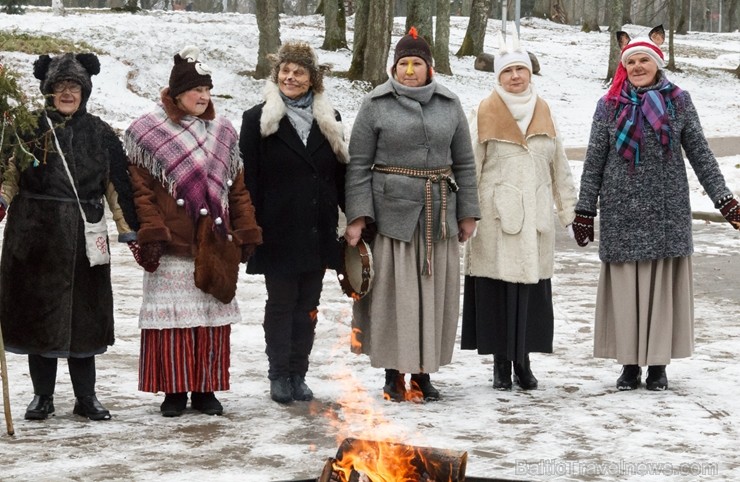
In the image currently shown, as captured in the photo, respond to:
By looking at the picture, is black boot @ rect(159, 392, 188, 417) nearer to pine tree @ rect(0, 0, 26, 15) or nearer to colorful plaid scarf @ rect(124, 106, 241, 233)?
colorful plaid scarf @ rect(124, 106, 241, 233)

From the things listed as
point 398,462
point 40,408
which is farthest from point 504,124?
point 398,462

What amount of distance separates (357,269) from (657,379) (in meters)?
1.85

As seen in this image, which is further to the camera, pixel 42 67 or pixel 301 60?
pixel 301 60

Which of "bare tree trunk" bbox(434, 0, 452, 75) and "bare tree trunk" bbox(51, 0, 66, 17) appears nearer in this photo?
"bare tree trunk" bbox(434, 0, 452, 75)

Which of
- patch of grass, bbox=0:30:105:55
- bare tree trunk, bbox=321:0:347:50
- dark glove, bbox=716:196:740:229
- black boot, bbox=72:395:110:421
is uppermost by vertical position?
bare tree trunk, bbox=321:0:347:50

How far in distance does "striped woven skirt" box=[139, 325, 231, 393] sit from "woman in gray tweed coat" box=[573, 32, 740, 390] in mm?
2259

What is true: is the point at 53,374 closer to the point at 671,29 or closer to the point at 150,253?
the point at 150,253

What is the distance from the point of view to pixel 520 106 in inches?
276

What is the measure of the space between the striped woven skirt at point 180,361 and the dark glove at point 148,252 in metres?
0.36

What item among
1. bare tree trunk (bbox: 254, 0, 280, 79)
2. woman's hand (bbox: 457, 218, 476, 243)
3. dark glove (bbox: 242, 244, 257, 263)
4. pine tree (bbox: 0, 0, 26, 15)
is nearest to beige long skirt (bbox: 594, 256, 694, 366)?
woman's hand (bbox: 457, 218, 476, 243)

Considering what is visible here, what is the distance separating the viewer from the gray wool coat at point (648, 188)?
22.5 ft

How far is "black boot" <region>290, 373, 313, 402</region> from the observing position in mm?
6676

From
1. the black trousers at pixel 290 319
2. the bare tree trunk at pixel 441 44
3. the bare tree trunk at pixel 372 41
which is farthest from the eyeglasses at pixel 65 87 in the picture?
the bare tree trunk at pixel 441 44

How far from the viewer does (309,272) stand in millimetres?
6711
